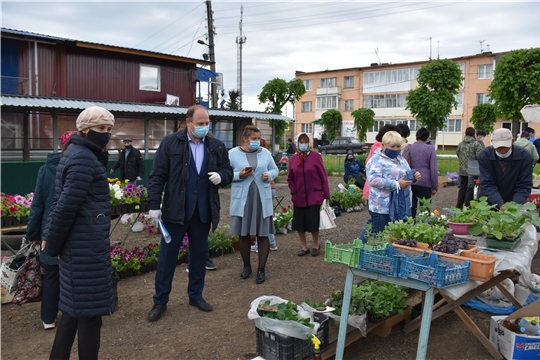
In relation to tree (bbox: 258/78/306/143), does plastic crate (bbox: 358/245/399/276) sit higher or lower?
lower

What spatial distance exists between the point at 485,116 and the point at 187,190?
38.3 metres

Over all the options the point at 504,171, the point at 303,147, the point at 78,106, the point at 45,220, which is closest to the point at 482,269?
the point at 504,171

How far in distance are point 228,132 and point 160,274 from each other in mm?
15220

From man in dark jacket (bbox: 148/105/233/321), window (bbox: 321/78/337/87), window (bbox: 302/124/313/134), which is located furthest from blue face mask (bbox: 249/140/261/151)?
window (bbox: 302/124/313/134)

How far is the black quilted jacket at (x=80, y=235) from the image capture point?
285 centimetres

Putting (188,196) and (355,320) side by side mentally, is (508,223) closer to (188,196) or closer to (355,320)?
(355,320)

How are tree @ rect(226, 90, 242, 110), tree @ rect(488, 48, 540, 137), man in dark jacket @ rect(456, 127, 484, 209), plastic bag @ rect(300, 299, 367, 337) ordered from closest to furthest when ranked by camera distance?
1. plastic bag @ rect(300, 299, 367, 337)
2. man in dark jacket @ rect(456, 127, 484, 209)
3. tree @ rect(488, 48, 540, 137)
4. tree @ rect(226, 90, 242, 110)

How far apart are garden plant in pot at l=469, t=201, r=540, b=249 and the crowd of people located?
928mm

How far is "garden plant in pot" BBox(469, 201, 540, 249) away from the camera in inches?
146

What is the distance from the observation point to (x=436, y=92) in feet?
97.4

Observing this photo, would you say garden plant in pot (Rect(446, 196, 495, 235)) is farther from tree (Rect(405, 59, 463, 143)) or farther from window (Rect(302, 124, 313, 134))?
window (Rect(302, 124, 313, 134))

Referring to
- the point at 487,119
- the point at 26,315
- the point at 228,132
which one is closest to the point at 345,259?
the point at 26,315

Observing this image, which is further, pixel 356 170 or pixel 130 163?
pixel 356 170

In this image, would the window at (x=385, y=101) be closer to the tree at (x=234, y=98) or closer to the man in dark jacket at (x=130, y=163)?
the tree at (x=234, y=98)
